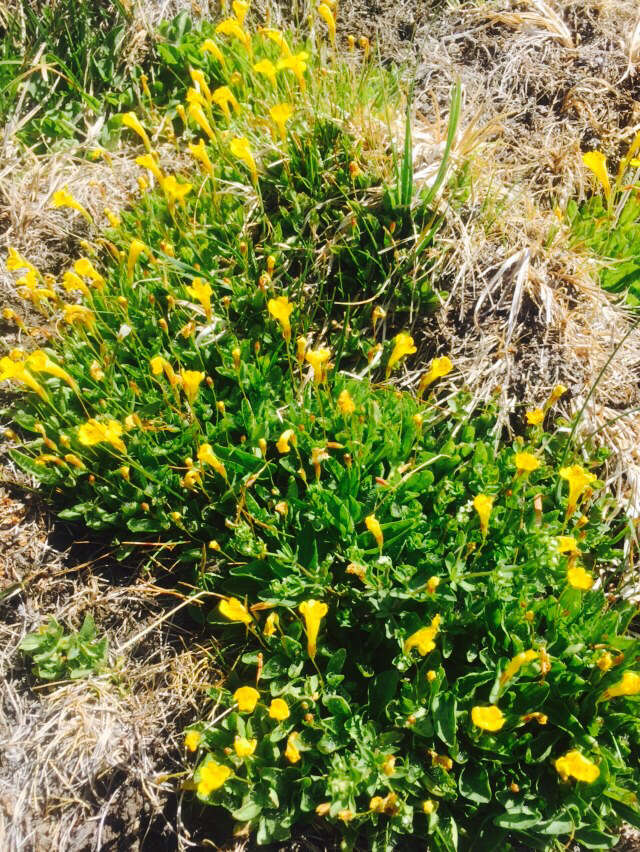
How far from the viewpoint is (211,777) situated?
206 cm

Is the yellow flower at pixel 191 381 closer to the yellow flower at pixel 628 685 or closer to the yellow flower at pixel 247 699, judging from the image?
the yellow flower at pixel 247 699

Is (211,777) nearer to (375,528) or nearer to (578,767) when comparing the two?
(375,528)

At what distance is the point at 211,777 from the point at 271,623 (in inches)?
19.8

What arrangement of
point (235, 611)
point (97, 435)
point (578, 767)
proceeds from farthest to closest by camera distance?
1. point (97, 435)
2. point (235, 611)
3. point (578, 767)

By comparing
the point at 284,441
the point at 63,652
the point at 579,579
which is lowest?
the point at 63,652

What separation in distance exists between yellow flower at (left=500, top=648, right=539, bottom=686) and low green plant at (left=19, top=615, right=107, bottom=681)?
5.05 ft

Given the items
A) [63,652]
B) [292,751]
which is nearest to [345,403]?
[292,751]

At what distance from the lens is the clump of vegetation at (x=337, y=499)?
226 centimetres

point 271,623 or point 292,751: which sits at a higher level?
point 271,623

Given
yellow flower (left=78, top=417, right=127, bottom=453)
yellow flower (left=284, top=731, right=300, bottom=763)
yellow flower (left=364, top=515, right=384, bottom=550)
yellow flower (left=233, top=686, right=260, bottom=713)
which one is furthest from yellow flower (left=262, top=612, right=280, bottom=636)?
yellow flower (left=78, top=417, right=127, bottom=453)

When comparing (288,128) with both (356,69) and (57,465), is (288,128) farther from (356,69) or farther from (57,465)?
(57,465)

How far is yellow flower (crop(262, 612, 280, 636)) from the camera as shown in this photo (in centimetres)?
228

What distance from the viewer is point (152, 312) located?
10.3ft

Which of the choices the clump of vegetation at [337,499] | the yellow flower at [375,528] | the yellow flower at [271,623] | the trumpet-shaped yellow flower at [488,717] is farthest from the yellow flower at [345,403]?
the trumpet-shaped yellow flower at [488,717]
